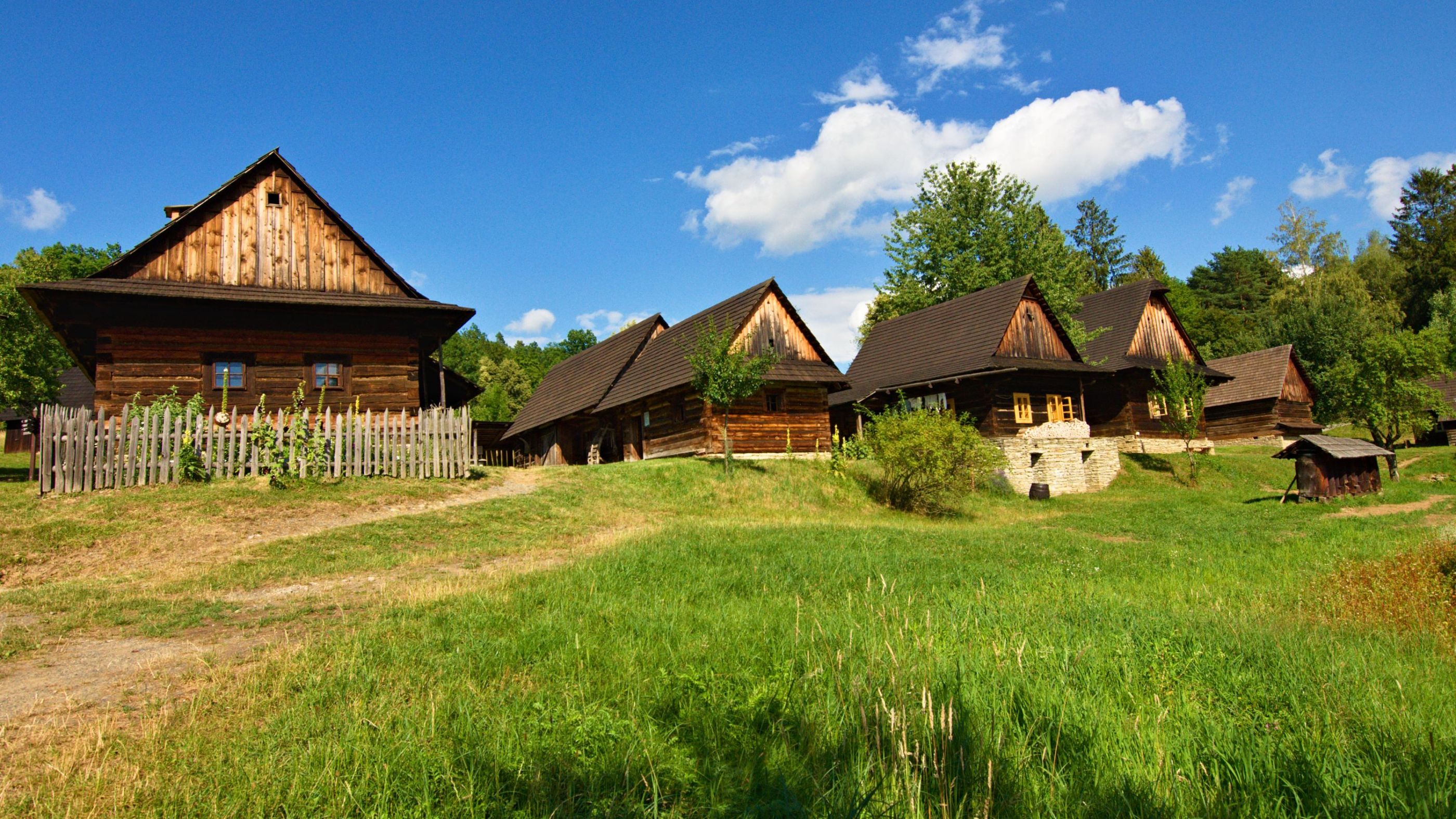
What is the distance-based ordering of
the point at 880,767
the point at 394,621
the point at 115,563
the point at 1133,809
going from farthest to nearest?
1. the point at 115,563
2. the point at 394,621
3. the point at 1133,809
4. the point at 880,767

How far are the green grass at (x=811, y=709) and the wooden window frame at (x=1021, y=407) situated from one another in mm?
20217

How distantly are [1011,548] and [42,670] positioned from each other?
13019 mm

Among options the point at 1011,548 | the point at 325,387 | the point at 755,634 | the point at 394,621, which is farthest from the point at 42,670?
the point at 325,387

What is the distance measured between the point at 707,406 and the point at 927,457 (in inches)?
311

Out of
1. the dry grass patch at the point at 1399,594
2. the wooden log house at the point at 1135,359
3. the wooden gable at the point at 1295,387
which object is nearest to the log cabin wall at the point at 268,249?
the dry grass patch at the point at 1399,594

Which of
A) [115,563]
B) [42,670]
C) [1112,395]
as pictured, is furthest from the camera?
[1112,395]

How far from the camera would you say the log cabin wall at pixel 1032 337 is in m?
30.5

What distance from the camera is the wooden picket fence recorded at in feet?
47.5

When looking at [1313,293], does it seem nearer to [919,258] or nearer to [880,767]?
[919,258]

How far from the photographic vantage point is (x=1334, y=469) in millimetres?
21734

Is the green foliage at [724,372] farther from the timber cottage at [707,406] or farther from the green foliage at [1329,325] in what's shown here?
the green foliage at [1329,325]

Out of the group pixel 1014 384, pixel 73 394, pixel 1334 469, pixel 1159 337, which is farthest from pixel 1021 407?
pixel 73 394

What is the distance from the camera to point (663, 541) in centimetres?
1226

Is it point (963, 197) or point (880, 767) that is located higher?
point (963, 197)
